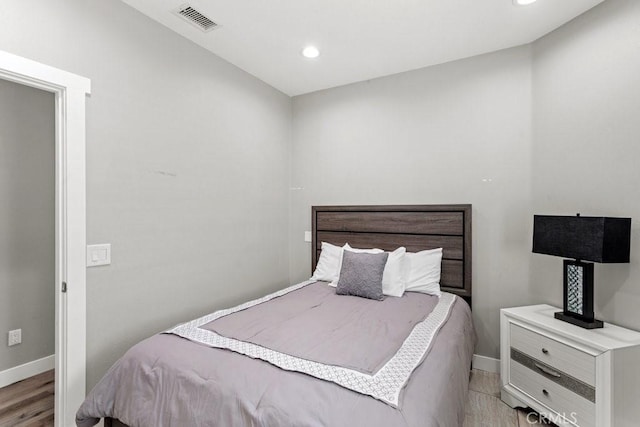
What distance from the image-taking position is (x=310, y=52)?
269 centimetres

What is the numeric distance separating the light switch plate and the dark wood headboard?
1986mm

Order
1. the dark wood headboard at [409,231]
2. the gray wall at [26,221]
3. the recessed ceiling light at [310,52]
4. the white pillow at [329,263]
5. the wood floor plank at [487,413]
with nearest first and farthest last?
1. the wood floor plank at [487,413]
2. the gray wall at [26,221]
3. the recessed ceiling light at [310,52]
4. the dark wood headboard at [409,231]
5. the white pillow at [329,263]

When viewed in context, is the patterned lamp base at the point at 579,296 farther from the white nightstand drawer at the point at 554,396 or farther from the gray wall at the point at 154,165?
the gray wall at the point at 154,165

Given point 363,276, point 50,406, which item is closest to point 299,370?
point 363,276

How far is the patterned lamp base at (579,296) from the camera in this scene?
189 cm

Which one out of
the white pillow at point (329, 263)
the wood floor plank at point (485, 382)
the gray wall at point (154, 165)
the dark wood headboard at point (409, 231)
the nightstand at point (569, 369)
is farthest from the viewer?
the white pillow at point (329, 263)

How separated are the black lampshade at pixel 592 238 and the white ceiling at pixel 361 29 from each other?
1.42 meters

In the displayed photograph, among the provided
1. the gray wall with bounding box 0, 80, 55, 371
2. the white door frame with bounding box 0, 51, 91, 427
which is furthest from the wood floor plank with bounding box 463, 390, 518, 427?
the gray wall with bounding box 0, 80, 55, 371

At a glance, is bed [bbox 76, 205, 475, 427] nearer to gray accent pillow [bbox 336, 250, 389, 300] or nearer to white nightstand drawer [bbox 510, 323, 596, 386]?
gray accent pillow [bbox 336, 250, 389, 300]

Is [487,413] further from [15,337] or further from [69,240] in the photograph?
[15,337]

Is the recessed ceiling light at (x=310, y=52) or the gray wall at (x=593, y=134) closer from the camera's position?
the gray wall at (x=593, y=134)

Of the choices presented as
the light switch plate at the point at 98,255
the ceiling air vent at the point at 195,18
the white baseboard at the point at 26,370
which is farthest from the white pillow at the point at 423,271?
the white baseboard at the point at 26,370

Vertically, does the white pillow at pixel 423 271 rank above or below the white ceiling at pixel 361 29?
below

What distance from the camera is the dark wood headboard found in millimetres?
2744
